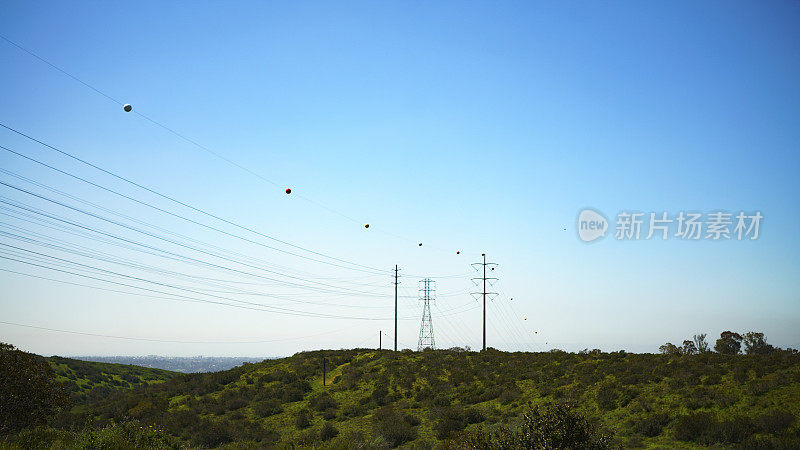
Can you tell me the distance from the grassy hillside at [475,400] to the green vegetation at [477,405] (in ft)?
A: 0.29

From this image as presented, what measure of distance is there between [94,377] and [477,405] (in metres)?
64.2

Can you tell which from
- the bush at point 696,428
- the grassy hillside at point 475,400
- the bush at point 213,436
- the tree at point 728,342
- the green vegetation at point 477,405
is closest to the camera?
the green vegetation at point 477,405

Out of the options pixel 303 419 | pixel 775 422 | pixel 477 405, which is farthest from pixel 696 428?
pixel 303 419

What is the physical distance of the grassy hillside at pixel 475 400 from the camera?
2192cm

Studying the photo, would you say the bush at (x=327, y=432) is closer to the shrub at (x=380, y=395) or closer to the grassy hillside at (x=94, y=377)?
the shrub at (x=380, y=395)

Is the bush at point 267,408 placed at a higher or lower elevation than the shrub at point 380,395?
lower

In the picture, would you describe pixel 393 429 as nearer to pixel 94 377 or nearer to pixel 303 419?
pixel 303 419

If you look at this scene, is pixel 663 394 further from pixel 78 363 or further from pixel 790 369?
pixel 78 363

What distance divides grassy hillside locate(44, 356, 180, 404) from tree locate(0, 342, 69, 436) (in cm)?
3644

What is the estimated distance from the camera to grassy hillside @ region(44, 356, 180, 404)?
6235 centimetres

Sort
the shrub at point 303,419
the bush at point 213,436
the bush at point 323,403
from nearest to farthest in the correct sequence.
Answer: the bush at point 213,436
the shrub at point 303,419
the bush at point 323,403

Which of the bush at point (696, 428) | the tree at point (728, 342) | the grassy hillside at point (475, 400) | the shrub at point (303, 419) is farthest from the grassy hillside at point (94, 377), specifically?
the tree at point (728, 342)

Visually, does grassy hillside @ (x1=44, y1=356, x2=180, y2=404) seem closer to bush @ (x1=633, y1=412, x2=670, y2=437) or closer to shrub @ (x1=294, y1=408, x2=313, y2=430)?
shrub @ (x1=294, y1=408, x2=313, y2=430)

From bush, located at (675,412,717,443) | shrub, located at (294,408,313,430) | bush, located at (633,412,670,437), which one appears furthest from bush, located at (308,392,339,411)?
bush, located at (675,412,717,443)
